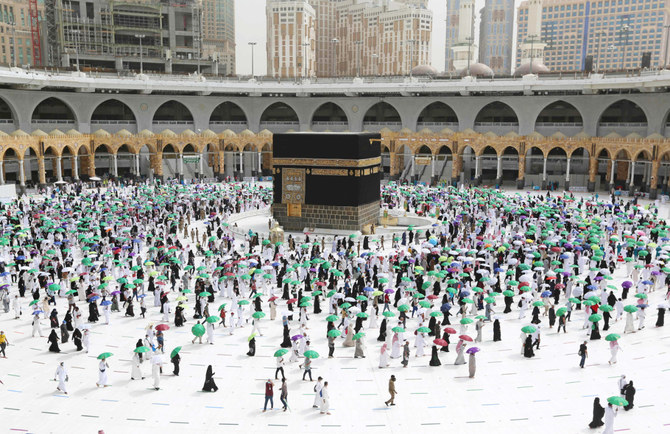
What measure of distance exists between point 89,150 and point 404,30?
103416mm

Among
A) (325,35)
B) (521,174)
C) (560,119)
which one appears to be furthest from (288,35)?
(521,174)

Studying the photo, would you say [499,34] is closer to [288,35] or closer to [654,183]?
[288,35]

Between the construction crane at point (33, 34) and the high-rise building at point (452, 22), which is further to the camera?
the high-rise building at point (452, 22)

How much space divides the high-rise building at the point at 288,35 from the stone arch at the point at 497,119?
72591 millimetres

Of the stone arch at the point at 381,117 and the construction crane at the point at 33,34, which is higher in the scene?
the construction crane at the point at 33,34

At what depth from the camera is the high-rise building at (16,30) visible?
111562 mm

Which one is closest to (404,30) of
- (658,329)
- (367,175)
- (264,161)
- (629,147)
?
(264,161)

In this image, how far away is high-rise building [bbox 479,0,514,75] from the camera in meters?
155

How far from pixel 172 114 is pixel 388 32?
91.3 metres

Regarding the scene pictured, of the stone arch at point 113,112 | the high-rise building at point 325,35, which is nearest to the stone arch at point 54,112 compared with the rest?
the stone arch at point 113,112

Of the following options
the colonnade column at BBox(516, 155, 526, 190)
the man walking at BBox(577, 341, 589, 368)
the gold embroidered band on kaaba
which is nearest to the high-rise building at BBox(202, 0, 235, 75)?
the colonnade column at BBox(516, 155, 526, 190)

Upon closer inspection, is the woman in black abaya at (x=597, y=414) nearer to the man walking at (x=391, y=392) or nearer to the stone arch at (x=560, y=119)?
the man walking at (x=391, y=392)

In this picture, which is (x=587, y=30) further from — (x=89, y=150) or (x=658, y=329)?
(x=658, y=329)

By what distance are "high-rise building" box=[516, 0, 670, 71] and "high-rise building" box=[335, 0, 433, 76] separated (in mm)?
25441
